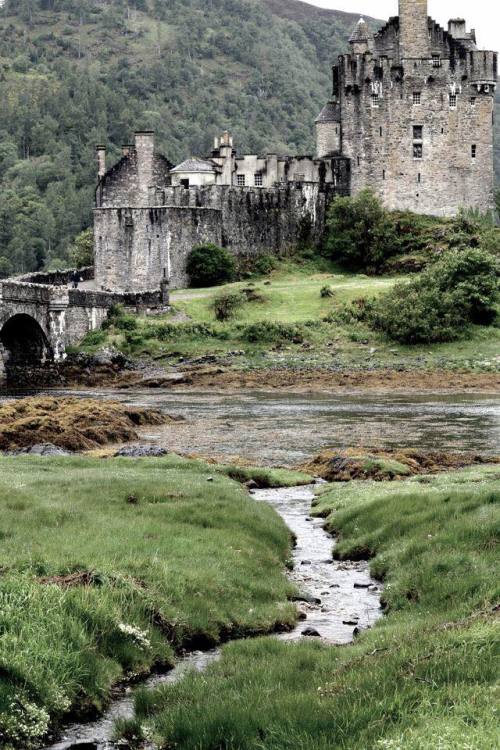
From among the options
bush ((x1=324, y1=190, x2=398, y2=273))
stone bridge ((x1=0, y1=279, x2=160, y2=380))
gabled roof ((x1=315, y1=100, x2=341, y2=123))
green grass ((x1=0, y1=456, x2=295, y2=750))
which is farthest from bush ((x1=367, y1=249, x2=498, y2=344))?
green grass ((x1=0, y1=456, x2=295, y2=750))

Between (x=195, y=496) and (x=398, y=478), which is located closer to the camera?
(x=195, y=496)

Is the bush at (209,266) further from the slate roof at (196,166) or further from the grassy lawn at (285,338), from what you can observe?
the slate roof at (196,166)

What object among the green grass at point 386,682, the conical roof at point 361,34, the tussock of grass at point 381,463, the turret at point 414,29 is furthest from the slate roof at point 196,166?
the green grass at point 386,682

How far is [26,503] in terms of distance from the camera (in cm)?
2164

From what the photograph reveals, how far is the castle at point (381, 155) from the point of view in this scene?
94.6 metres

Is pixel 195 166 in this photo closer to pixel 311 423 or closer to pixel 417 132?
pixel 417 132

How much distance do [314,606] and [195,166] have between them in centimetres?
8047

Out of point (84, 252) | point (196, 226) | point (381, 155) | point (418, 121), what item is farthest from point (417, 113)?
point (84, 252)

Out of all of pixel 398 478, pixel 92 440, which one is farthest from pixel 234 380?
pixel 398 478

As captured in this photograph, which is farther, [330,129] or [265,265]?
[330,129]

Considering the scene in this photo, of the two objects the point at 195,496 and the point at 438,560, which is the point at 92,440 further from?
the point at 438,560

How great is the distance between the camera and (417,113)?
3851 inches

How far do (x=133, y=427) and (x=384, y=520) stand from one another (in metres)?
23.7

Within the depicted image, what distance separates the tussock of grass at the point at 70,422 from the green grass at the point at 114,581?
521 inches
